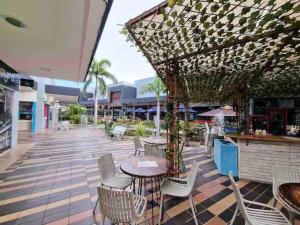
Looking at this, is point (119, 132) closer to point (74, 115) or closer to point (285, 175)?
point (285, 175)

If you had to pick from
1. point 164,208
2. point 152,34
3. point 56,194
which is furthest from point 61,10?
point 164,208

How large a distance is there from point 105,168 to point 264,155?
3.63m

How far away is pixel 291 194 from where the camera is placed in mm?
2014

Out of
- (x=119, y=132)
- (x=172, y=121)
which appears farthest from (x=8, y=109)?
(x=172, y=121)

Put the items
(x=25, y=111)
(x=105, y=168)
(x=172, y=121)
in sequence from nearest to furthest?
(x=105, y=168), (x=172, y=121), (x=25, y=111)

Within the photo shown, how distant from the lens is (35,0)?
8.26 feet

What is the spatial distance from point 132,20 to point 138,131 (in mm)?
9582

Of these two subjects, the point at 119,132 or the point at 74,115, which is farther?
the point at 74,115

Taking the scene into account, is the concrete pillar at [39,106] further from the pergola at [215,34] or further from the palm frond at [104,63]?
the pergola at [215,34]

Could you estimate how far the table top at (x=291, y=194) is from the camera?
5.89 feet

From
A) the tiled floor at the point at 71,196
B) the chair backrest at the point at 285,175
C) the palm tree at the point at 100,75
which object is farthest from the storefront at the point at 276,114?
the palm tree at the point at 100,75

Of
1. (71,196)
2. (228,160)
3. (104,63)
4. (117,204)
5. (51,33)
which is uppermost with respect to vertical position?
(104,63)

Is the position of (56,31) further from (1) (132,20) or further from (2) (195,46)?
(2) (195,46)

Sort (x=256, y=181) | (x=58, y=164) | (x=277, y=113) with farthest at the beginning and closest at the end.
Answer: (x=277, y=113) → (x=58, y=164) → (x=256, y=181)
